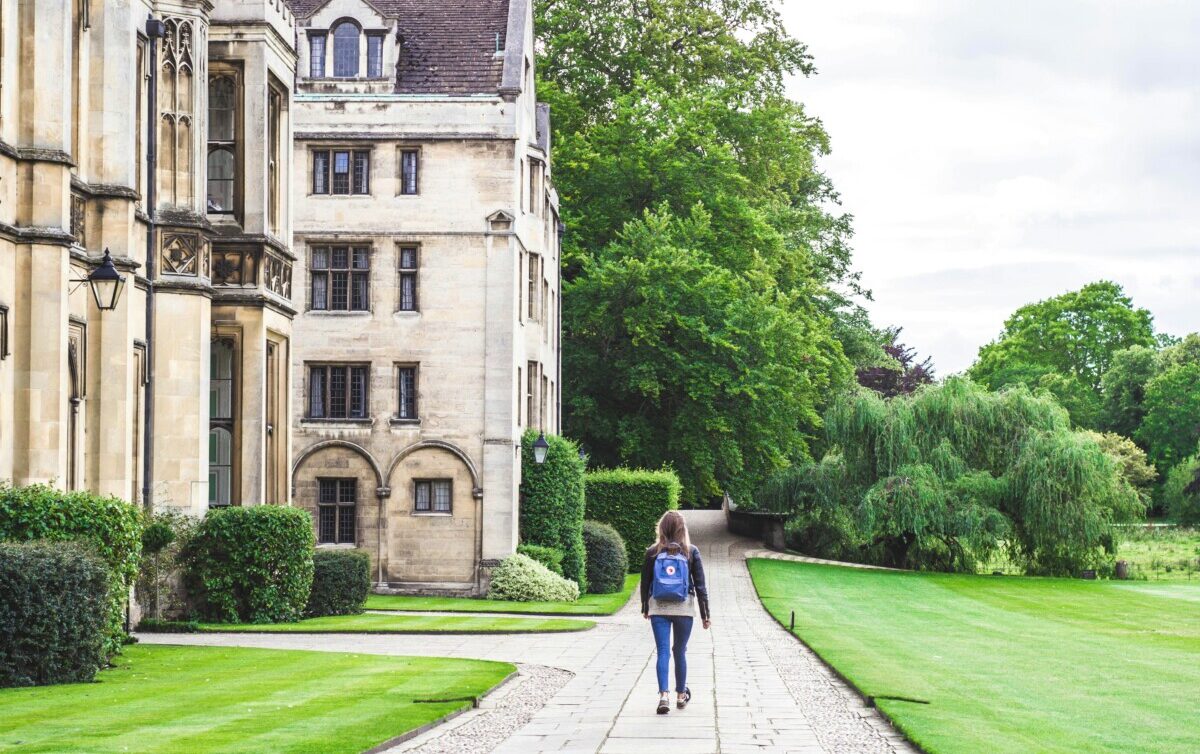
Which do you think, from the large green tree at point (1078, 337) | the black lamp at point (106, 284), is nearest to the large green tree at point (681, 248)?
the black lamp at point (106, 284)

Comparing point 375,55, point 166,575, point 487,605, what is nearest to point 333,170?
point 375,55

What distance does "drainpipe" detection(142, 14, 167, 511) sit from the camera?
23141 millimetres

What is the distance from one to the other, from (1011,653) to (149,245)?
1555 centimetres

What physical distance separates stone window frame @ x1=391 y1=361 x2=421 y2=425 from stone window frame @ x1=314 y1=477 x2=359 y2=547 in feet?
6.28

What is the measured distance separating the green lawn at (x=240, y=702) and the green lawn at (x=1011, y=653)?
15.4 ft

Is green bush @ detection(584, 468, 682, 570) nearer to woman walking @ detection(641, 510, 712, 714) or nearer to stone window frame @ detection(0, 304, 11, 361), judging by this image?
stone window frame @ detection(0, 304, 11, 361)

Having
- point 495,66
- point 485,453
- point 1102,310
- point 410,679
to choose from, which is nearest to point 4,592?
point 410,679

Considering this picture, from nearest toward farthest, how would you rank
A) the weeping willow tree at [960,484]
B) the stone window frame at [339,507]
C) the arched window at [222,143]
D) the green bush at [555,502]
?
the arched window at [222,143] → the stone window frame at [339,507] → the green bush at [555,502] → the weeping willow tree at [960,484]

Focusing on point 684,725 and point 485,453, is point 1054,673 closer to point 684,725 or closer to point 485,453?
point 684,725

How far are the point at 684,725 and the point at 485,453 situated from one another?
25.1 metres

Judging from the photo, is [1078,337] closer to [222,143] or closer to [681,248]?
[681,248]

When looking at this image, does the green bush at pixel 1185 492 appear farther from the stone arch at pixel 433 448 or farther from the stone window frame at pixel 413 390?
the stone window frame at pixel 413 390

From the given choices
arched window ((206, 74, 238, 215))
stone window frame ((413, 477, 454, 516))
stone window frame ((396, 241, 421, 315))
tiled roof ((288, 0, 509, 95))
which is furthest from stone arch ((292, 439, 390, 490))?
arched window ((206, 74, 238, 215))

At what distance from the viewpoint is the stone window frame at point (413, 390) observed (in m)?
38.8
